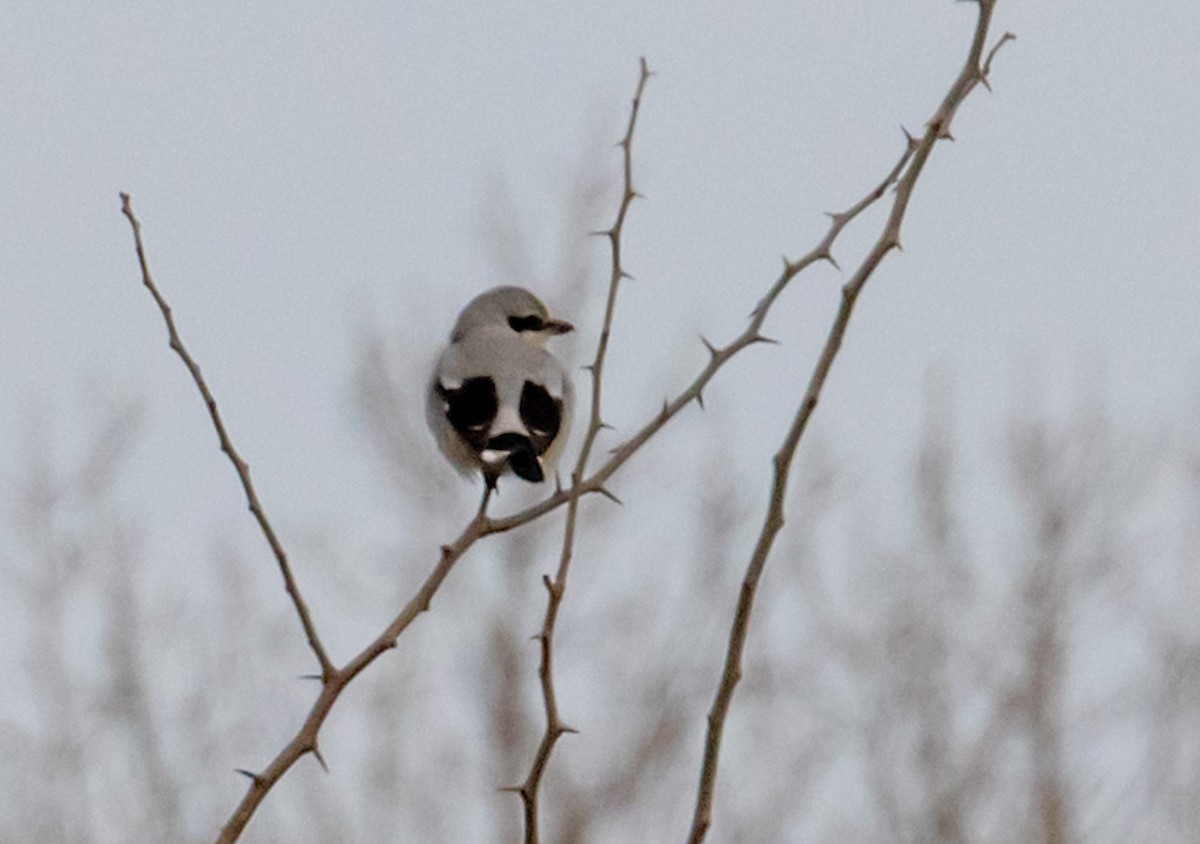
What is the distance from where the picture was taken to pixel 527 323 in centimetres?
534

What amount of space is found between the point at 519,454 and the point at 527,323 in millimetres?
886

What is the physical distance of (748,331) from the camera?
2582 millimetres

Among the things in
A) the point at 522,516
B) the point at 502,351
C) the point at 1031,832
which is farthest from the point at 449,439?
the point at 1031,832

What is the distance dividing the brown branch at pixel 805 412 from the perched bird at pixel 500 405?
79.3 inches

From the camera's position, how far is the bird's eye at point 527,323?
17.4 feet

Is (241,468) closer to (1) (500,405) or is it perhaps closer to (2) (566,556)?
(2) (566,556)

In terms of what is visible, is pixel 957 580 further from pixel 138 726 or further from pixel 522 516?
pixel 522 516

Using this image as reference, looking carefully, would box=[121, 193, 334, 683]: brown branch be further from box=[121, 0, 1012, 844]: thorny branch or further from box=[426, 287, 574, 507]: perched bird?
box=[426, 287, 574, 507]: perched bird

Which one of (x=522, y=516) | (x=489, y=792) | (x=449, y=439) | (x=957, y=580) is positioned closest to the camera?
(x=522, y=516)

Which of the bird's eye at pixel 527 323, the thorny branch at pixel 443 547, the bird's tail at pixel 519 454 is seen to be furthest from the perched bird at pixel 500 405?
the thorny branch at pixel 443 547

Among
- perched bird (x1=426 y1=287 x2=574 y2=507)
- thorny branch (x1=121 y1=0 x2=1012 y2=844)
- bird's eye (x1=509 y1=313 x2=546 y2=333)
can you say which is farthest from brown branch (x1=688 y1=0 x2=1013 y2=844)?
bird's eye (x1=509 y1=313 x2=546 y2=333)

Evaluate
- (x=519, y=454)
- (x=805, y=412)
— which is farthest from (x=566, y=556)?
(x=519, y=454)

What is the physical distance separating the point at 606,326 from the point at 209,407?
420 mm

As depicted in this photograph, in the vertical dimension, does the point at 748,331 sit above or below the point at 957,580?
below
